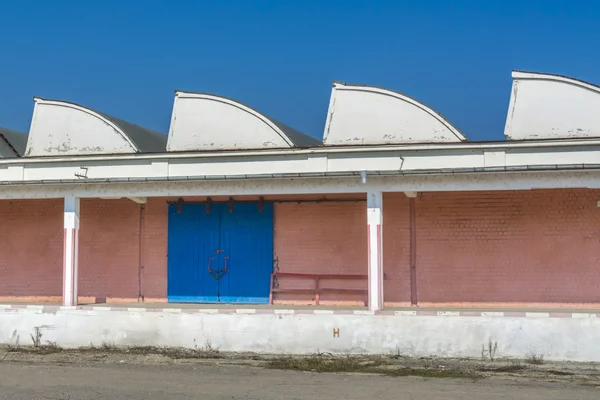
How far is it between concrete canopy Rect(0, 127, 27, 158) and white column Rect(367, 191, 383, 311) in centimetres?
996

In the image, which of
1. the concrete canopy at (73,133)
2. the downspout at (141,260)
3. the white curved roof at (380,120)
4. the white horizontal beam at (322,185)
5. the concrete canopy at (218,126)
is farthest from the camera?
the concrete canopy at (73,133)

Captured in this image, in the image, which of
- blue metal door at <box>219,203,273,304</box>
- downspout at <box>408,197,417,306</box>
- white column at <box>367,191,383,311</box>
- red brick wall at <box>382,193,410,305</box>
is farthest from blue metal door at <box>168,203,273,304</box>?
white column at <box>367,191,383,311</box>

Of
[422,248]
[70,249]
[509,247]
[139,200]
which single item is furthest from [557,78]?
[70,249]

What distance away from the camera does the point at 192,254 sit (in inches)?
611

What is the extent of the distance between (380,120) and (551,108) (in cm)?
344

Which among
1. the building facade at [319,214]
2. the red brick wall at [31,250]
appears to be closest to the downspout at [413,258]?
the building facade at [319,214]

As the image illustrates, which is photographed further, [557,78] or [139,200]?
[139,200]

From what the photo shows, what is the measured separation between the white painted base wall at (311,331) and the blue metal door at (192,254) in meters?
2.26

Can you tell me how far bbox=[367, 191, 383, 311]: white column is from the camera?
41.0ft

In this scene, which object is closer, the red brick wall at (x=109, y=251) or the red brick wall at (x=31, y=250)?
the red brick wall at (x=109, y=251)

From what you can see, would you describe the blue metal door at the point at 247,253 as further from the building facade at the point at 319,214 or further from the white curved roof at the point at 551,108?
the white curved roof at the point at 551,108

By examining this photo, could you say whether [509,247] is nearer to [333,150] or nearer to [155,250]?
[333,150]

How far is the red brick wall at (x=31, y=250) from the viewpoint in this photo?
16.2 metres

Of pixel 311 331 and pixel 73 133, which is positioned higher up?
pixel 73 133
